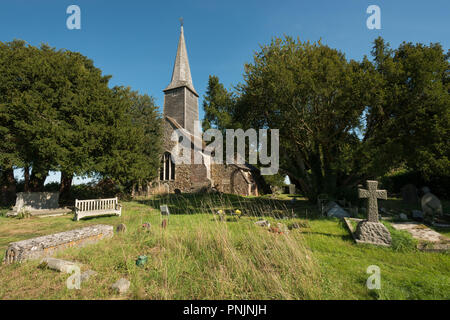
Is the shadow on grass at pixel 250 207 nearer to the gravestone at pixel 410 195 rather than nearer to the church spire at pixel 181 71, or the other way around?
the gravestone at pixel 410 195

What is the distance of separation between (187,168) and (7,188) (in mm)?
14502

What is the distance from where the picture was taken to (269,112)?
42.8 feet

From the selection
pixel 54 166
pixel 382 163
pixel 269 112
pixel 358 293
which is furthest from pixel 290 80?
pixel 54 166

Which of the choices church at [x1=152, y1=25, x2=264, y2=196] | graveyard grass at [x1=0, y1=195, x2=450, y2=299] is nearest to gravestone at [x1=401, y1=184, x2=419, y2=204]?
graveyard grass at [x1=0, y1=195, x2=450, y2=299]

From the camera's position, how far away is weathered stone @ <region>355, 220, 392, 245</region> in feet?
19.1

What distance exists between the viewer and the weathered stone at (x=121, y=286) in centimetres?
Result: 342

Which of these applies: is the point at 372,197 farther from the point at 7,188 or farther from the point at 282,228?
the point at 7,188

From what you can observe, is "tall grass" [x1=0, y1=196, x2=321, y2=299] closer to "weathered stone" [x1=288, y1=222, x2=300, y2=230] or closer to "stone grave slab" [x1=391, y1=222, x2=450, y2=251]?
"weathered stone" [x1=288, y1=222, x2=300, y2=230]

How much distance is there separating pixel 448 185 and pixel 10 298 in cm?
2254

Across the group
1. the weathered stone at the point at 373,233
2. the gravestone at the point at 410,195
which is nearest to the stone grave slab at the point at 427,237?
the weathered stone at the point at 373,233

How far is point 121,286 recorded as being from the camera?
3.46 metres

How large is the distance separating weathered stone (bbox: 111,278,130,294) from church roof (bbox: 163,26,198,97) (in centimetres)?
2723

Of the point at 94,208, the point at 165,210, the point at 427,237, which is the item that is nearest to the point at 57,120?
the point at 94,208
